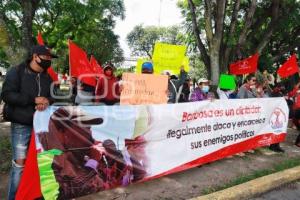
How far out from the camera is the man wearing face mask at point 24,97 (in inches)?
160

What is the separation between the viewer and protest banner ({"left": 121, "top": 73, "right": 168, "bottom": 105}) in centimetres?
627

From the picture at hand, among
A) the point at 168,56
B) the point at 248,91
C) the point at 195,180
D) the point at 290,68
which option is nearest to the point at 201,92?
the point at 248,91

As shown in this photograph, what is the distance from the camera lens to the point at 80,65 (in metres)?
7.63

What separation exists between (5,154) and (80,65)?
7.22ft

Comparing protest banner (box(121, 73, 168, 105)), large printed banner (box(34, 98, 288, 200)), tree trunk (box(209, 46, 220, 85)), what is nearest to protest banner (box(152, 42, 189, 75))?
large printed banner (box(34, 98, 288, 200))

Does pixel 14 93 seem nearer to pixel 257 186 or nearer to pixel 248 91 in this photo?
pixel 257 186

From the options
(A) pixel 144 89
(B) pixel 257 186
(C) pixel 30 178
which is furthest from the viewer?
(A) pixel 144 89

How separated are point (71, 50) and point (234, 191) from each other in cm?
400

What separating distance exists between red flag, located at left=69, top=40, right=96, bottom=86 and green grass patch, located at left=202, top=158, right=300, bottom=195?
3.55 metres

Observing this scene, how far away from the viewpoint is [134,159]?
527cm

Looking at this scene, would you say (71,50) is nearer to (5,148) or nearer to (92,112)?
(5,148)

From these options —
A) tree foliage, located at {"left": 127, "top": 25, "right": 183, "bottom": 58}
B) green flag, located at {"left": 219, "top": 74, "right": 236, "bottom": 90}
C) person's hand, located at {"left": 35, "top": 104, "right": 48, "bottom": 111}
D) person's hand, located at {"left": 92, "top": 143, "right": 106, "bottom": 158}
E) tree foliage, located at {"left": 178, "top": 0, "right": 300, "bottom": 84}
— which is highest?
tree foliage, located at {"left": 127, "top": 25, "right": 183, "bottom": 58}

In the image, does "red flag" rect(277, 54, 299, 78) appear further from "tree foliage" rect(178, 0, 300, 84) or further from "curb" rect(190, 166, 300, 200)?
"curb" rect(190, 166, 300, 200)

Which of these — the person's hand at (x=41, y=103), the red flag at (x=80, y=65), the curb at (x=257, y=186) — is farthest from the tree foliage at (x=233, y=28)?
the person's hand at (x=41, y=103)
